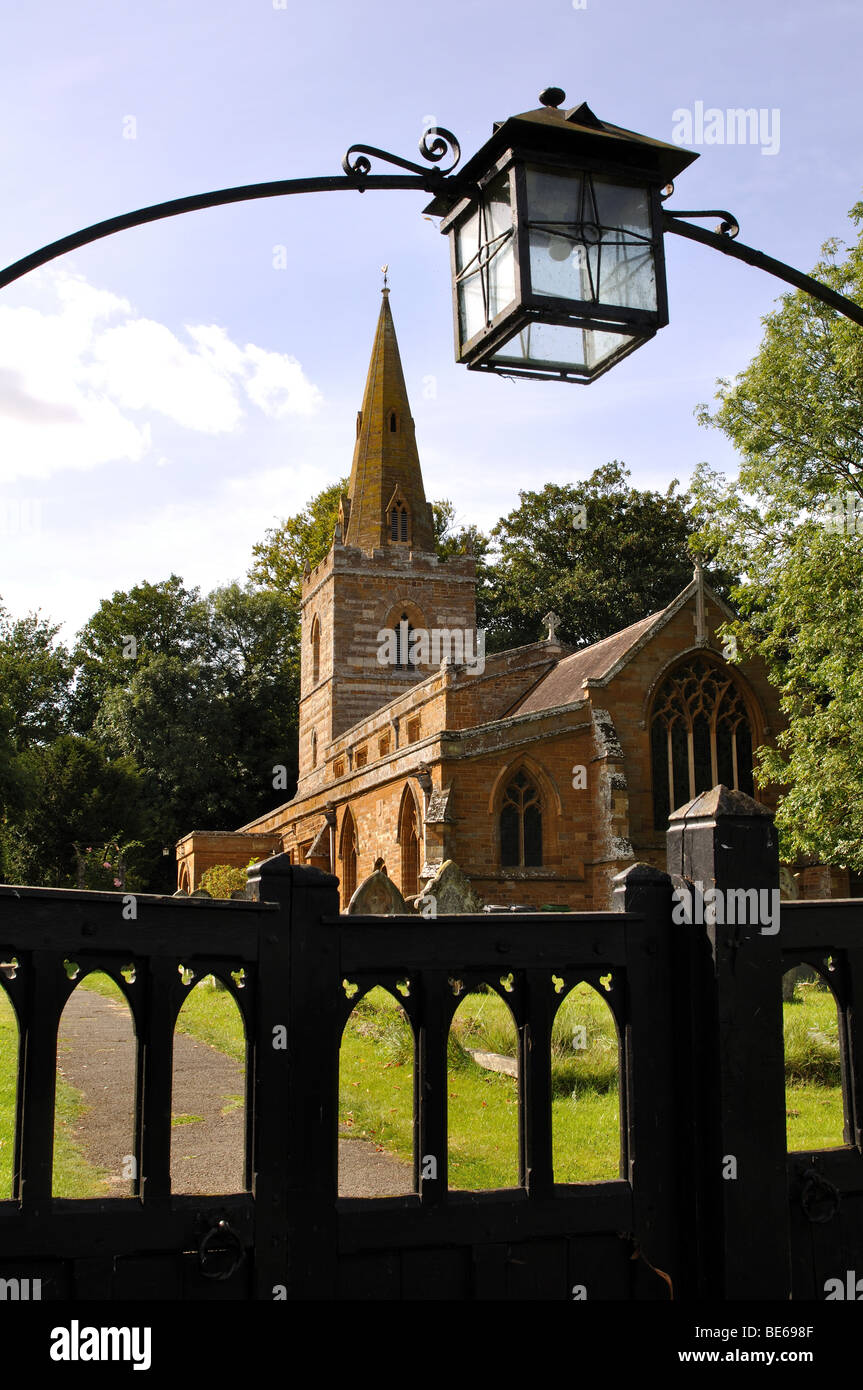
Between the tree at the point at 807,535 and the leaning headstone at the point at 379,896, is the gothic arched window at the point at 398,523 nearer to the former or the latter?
the tree at the point at 807,535

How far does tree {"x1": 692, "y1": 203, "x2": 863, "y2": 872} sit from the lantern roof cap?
1683 cm

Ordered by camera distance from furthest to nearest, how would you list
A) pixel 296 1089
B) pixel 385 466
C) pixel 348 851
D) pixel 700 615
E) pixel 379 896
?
pixel 385 466 → pixel 348 851 → pixel 700 615 → pixel 379 896 → pixel 296 1089

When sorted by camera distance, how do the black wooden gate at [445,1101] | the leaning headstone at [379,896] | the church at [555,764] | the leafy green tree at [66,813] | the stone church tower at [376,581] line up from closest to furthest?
the black wooden gate at [445,1101]
the leaning headstone at [379,896]
the church at [555,764]
the leafy green tree at [66,813]
the stone church tower at [376,581]

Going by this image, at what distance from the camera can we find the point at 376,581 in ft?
140

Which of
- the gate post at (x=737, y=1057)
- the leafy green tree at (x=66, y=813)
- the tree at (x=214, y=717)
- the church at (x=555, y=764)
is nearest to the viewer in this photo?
the gate post at (x=737, y=1057)

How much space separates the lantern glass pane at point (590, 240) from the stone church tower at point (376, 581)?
37866 mm

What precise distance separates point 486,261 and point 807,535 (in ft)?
61.6

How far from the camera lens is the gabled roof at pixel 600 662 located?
1038 inches

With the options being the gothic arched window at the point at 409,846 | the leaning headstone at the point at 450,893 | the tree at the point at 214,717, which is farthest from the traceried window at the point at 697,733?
the tree at the point at 214,717

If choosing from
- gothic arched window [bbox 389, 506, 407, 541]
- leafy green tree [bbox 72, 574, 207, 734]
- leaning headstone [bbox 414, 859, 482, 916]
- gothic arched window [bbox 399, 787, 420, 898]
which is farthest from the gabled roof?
leafy green tree [bbox 72, 574, 207, 734]

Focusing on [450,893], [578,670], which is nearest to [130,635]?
[578,670]

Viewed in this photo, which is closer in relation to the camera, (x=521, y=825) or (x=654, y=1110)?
(x=654, y=1110)

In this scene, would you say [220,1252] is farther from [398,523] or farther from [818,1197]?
[398,523]
